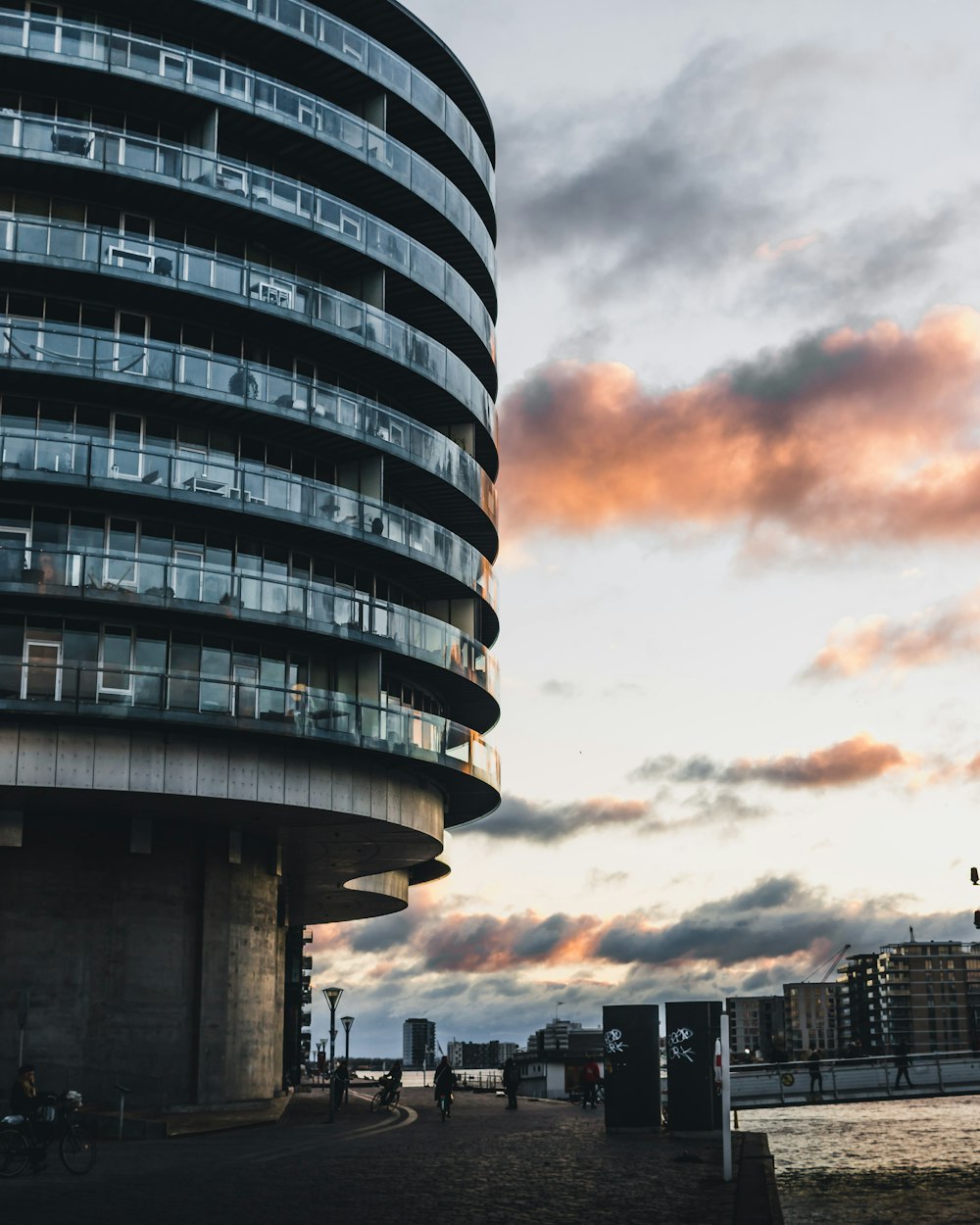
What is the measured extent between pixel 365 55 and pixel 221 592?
1774 centimetres

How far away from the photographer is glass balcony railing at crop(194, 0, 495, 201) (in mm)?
40500

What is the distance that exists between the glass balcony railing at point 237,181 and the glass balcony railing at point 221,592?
9717mm

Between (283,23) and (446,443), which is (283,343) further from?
(283,23)

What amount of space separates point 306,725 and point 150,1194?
18.1 m

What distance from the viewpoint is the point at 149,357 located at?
36.4 m

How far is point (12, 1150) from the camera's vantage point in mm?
22578

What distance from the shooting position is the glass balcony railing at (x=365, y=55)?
4050 centimetres

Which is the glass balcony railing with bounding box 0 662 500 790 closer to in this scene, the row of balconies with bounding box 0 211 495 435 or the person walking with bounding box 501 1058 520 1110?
the row of balconies with bounding box 0 211 495 435

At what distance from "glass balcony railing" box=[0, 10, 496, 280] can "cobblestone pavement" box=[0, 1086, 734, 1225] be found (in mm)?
26554

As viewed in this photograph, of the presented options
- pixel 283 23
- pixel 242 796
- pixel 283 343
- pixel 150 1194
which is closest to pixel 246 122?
pixel 283 23

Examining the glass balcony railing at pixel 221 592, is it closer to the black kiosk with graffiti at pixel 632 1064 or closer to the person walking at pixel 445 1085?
the person walking at pixel 445 1085

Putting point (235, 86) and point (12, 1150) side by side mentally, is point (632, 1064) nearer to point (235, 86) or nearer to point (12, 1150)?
point (12, 1150)

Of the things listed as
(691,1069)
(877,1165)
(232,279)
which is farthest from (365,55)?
(877,1165)

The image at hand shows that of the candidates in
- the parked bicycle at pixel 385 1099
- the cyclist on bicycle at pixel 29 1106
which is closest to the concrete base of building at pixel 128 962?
the parked bicycle at pixel 385 1099
